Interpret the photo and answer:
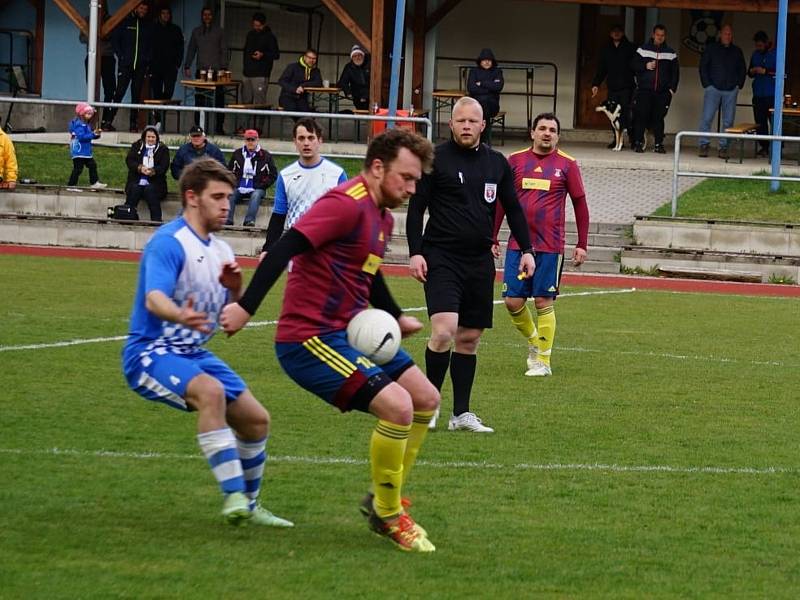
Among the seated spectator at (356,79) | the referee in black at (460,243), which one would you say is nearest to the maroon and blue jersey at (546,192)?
the referee in black at (460,243)

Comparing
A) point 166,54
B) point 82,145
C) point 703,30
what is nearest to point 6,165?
point 82,145

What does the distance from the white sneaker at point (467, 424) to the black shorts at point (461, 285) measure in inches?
22.6

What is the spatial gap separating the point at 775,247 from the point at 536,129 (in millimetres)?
11257

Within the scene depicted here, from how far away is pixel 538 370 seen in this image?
12.0 metres

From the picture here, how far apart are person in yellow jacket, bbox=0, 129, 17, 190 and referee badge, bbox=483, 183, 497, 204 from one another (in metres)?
12.3

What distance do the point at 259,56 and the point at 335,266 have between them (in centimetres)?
2263

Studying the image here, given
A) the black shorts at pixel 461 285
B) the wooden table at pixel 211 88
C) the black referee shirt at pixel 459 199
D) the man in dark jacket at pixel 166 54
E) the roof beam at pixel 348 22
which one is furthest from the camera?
the man in dark jacket at pixel 166 54

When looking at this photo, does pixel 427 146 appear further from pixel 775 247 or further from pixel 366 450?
pixel 775 247

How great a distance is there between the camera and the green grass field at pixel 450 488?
19.5 ft

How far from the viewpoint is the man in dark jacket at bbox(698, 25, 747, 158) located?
2755cm

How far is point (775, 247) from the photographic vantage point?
21.8 meters

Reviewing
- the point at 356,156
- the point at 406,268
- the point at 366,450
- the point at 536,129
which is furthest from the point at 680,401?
the point at 356,156

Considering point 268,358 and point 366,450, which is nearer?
point 366,450

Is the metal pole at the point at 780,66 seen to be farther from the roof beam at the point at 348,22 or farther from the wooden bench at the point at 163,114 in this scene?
the wooden bench at the point at 163,114
